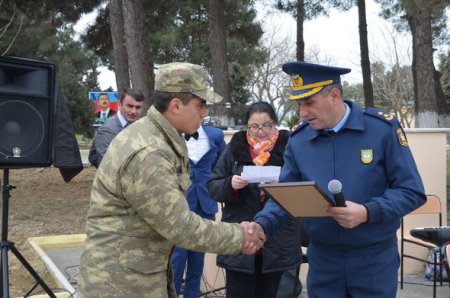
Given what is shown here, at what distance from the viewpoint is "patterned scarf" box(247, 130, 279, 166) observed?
3951 millimetres

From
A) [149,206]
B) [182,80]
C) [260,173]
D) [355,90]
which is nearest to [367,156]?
[182,80]

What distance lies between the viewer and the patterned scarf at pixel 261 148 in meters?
3.95

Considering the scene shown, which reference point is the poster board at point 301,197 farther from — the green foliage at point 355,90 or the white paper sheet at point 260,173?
the green foliage at point 355,90

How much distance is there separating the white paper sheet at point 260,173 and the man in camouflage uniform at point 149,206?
1181 millimetres

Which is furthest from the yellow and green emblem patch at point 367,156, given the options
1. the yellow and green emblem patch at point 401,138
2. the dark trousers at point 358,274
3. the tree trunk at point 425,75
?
the tree trunk at point 425,75

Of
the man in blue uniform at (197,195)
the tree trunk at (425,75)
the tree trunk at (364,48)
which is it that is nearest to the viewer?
the man in blue uniform at (197,195)

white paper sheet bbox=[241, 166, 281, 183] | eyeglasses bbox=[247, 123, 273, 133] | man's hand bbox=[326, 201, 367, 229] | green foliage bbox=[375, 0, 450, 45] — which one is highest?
green foliage bbox=[375, 0, 450, 45]

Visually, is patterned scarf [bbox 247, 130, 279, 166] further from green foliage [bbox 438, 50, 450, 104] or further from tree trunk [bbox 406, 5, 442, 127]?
green foliage [bbox 438, 50, 450, 104]

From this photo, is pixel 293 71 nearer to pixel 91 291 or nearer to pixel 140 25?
pixel 91 291

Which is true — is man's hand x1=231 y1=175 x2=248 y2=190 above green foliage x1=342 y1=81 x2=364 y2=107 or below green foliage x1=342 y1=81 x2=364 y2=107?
below

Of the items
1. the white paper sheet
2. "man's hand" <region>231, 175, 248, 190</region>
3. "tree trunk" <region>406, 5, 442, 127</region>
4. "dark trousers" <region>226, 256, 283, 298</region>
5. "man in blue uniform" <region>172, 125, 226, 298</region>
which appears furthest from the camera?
"tree trunk" <region>406, 5, 442, 127</region>

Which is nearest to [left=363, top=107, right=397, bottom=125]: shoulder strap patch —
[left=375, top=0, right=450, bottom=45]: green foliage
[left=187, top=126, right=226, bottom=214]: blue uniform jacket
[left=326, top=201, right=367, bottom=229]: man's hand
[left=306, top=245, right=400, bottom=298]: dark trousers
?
[left=326, top=201, right=367, bottom=229]: man's hand

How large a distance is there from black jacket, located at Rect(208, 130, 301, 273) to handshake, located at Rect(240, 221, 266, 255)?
927 millimetres

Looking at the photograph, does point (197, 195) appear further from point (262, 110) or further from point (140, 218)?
point (140, 218)
